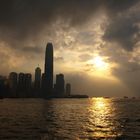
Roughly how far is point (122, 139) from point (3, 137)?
78.5ft

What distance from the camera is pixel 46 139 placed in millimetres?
55500

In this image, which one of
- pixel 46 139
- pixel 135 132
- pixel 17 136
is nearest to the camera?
pixel 46 139

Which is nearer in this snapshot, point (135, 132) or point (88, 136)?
point (88, 136)

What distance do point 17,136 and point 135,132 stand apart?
2803cm

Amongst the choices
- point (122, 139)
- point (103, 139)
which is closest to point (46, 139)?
point (103, 139)

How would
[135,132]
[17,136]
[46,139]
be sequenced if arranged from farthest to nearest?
[135,132], [17,136], [46,139]

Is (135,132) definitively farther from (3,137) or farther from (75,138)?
(3,137)

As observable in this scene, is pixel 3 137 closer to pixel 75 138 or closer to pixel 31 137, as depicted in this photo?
pixel 31 137

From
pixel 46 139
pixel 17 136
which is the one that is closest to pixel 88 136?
pixel 46 139

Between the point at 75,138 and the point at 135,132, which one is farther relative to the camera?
the point at 135,132

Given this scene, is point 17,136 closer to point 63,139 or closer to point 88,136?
point 63,139

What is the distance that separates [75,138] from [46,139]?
19.3 ft

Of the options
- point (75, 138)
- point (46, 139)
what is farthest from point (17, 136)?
point (75, 138)

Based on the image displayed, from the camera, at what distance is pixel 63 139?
56.2 m
